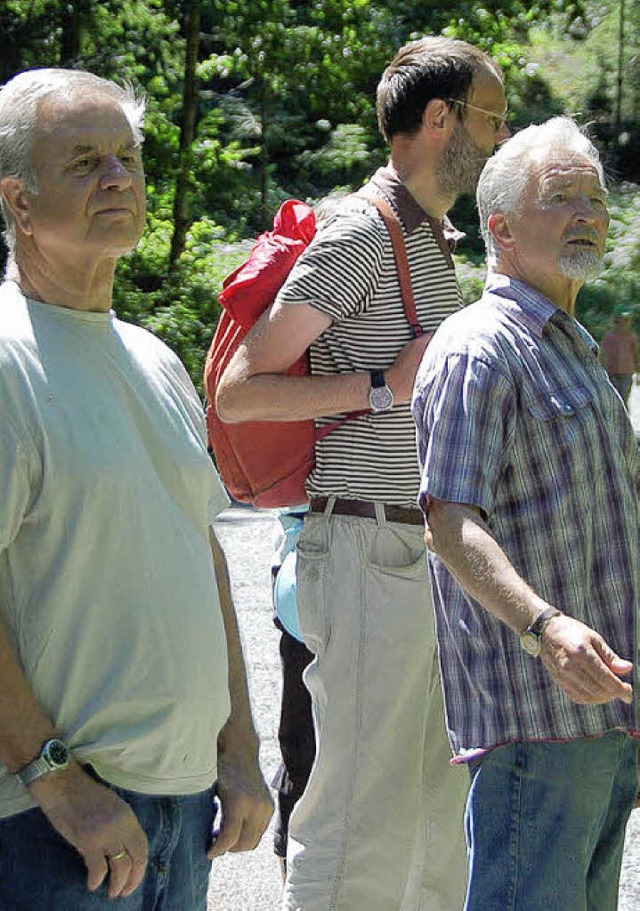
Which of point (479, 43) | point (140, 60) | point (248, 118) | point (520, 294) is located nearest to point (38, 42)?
point (140, 60)

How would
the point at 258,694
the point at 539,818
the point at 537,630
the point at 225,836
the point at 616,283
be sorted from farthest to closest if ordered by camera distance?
the point at 616,283, the point at 258,694, the point at 539,818, the point at 537,630, the point at 225,836

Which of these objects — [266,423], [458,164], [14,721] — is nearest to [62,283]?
[14,721]

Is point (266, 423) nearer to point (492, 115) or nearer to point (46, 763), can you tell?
point (492, 115)

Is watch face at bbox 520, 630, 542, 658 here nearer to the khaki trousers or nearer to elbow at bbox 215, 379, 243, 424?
the khaki trousers

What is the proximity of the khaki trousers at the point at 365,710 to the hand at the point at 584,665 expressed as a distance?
40.0 inches

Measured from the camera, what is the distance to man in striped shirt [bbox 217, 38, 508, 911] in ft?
11.1

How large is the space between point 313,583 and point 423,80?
1.24 metres

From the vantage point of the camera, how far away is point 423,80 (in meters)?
3.58

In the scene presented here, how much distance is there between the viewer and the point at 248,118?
2470 centimetres

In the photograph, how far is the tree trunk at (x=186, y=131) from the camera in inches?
603

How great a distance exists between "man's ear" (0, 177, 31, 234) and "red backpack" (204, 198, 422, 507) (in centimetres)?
123

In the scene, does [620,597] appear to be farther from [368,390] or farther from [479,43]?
[479,43]

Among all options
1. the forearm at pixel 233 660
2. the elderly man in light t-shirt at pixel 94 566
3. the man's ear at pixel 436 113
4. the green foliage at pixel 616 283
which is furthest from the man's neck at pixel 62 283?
the green foliage at pixel 616 283

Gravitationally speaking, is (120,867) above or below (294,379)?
below
